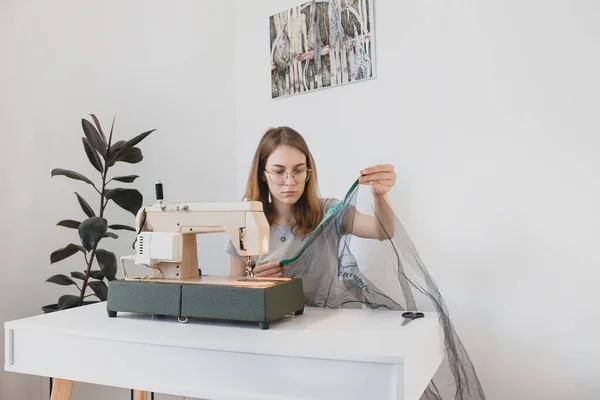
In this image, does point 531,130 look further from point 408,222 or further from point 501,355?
point 501,355

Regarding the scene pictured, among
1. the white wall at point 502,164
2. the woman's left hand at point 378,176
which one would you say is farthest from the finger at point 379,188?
the white wall at point 502,164

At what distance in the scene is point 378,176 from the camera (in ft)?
4.25

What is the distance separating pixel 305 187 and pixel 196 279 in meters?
0.53

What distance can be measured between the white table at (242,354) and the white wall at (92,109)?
741 mm

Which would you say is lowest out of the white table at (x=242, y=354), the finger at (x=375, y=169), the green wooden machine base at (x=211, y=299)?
the white table at (x=242, y=354)

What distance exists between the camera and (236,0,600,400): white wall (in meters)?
1.46

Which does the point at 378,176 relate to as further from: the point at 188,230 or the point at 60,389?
the point at 60,389

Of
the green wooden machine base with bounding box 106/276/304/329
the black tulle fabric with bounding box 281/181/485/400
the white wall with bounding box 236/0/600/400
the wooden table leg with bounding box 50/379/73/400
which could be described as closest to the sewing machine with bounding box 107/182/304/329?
the green wooden machine base with bounding box 106/276/304/329

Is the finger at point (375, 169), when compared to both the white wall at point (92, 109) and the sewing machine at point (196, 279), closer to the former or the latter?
the sewing machine at point (196, 279)

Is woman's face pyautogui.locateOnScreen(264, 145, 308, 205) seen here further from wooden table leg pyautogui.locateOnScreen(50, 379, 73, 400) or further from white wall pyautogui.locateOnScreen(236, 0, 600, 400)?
wooden table leg pyautogui.locateOnScreen(50, 379, 73, 400)

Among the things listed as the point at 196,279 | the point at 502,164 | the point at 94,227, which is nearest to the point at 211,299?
the point at 196,279

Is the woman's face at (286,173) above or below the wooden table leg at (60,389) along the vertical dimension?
above

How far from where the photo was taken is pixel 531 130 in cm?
155

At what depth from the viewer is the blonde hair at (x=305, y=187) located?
1623mm
